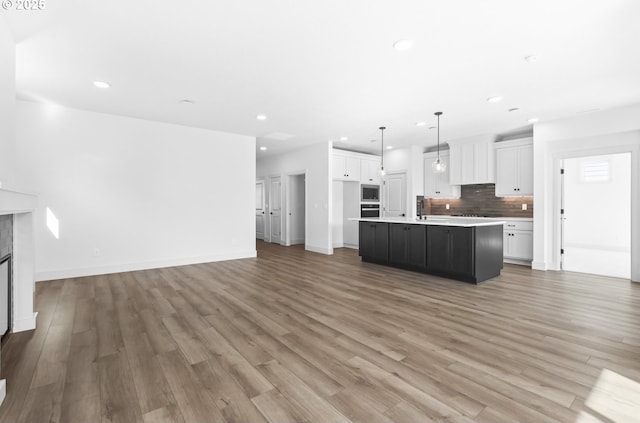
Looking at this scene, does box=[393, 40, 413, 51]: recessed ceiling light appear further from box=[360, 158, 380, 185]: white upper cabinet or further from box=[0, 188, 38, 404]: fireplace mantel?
box=[360, 158, 380, 185]: white upper cabinet

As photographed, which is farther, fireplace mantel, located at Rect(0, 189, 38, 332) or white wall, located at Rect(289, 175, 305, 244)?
white wall, located at Rect(289, 175, 305, 244)

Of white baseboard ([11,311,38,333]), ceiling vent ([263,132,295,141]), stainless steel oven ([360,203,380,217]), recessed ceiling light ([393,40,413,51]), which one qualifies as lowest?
white baseboard ([11,311,38,333])

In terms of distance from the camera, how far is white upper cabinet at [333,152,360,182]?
25.6ft

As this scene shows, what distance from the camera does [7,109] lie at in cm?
262

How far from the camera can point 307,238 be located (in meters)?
8.11

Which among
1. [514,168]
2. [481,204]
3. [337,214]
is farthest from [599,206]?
[337,214]

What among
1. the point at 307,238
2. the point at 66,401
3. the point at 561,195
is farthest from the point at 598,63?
the point at 307,238

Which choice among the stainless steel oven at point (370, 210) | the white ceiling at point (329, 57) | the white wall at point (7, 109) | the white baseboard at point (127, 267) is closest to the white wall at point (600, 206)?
the white ceiling at point (329, 57)

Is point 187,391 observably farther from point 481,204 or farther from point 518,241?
point 481,204

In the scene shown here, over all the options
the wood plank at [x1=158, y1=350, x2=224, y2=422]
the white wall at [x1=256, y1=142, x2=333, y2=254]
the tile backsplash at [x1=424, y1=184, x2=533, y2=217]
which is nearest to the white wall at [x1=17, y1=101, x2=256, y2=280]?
the white wall at [x1=256, y1=142, x2=333, y2=254]

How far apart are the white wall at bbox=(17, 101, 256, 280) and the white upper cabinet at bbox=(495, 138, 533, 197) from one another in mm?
5406

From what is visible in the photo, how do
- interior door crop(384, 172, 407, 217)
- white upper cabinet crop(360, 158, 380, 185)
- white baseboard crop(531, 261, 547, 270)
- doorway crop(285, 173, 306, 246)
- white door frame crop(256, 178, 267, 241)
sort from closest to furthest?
white baseboard crop(531, 261, 547, 270) < interior door crop(384, 172, 407, 217) < white upper cabinet crop(360, 158, 380, 185) < doorway crop(285, 173, 306, 246) < white door frame crop(256, 178, 267, 241)

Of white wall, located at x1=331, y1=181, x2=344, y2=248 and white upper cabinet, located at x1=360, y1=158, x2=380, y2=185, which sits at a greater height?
white upper cabinet, located at x1=360, y1=158, x2=380, y2=185

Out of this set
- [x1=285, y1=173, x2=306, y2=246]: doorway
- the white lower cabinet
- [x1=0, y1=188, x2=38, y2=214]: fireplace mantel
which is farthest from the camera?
[x1=285, y1=173, x2=306, y2=246]: doorway
